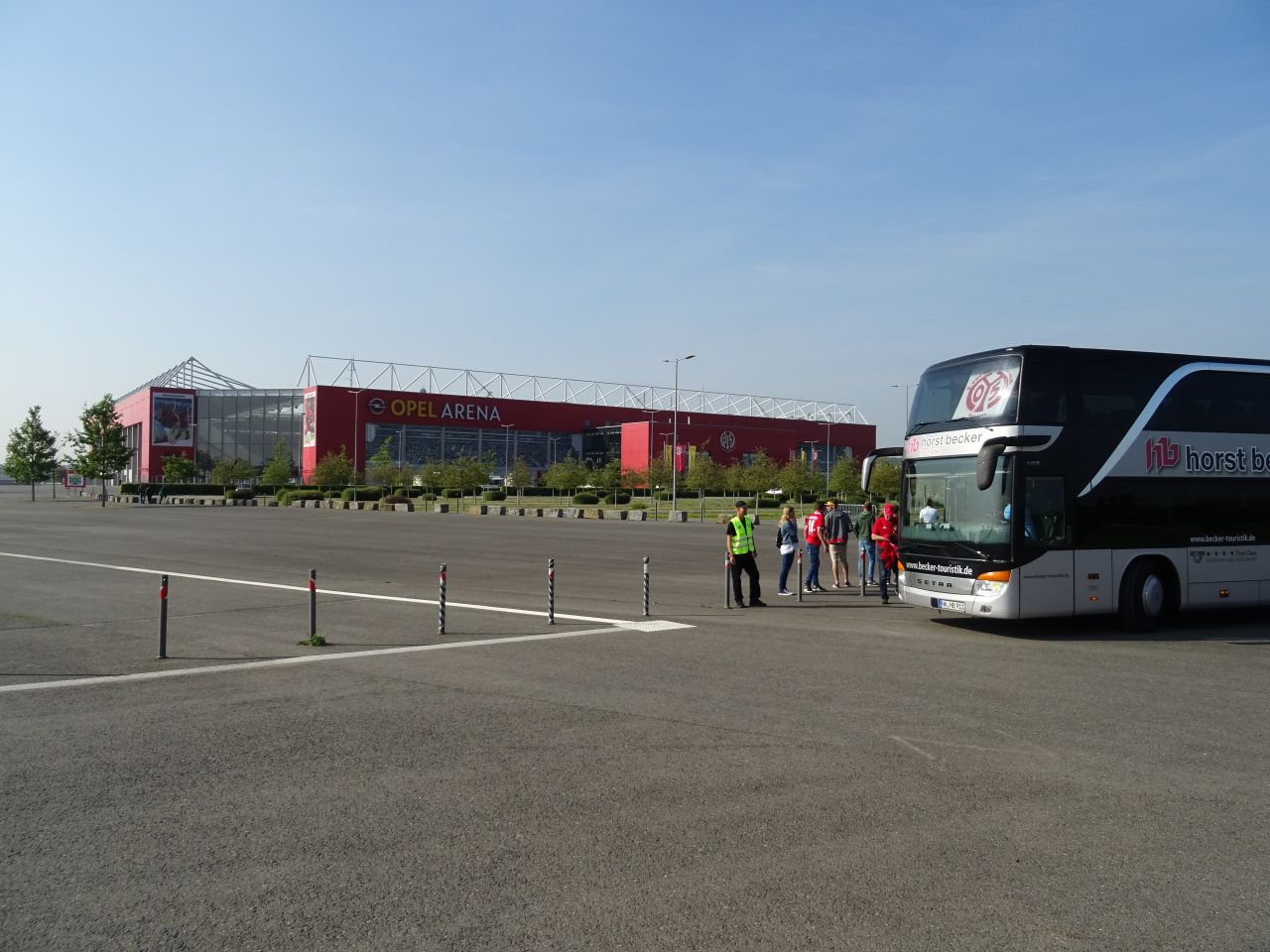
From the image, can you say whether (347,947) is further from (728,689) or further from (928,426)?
(928,426)

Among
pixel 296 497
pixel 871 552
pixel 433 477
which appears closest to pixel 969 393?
pixel 871 552

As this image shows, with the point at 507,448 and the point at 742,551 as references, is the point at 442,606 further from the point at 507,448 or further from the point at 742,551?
the point at 507,448

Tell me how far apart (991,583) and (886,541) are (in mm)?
4478

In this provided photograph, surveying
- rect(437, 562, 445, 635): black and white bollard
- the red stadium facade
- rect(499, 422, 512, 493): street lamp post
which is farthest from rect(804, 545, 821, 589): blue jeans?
rect(499, 422, 512, 493): street lamp post

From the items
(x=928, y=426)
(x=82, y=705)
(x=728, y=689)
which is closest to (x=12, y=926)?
(x=82, y=705)

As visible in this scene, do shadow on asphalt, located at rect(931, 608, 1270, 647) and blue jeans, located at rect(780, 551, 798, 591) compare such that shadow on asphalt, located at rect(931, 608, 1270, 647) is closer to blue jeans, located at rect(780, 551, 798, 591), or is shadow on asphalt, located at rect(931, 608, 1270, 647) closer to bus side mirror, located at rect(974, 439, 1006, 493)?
bus side mirror, located at rect(974, 439, 1006, 493)

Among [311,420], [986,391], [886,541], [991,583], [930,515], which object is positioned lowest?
[991,583]

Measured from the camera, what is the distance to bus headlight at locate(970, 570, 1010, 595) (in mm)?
13117

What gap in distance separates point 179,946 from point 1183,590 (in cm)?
1455

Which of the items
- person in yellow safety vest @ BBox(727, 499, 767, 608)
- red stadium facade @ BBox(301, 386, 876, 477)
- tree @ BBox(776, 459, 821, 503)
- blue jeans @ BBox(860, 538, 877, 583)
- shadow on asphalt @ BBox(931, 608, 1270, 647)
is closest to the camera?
shadow on asphalt @ BBox(931, 608, 1270, 647)

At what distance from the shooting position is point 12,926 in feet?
13.7

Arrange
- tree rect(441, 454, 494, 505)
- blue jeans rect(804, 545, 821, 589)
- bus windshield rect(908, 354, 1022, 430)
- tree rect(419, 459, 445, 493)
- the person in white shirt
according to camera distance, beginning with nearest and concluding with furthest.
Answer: bus windshield rect(908, 354, 1022, 430)
the person in white shirt
blue jeans rect(804, 545, 821, 589)
tree rect(441, 454, 494, 505)
tree rect(419, 459, 445, 493)

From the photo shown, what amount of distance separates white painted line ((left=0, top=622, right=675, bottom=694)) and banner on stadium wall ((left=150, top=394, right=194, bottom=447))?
10431cm

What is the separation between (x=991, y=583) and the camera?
13227mm
